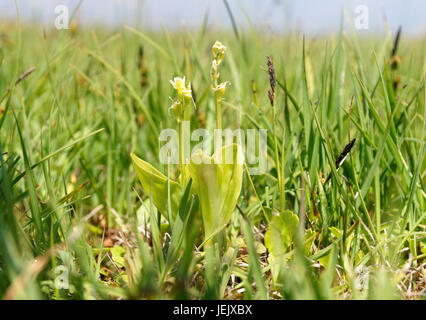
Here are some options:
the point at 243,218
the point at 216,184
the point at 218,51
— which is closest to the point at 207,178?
the point at 216,184

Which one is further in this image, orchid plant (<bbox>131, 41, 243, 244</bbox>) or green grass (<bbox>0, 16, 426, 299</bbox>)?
orchid plant (<bbox>131, 41, 243, 244</bbox>)

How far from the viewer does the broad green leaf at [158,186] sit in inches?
40.4

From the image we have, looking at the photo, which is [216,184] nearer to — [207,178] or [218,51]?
[207,178]

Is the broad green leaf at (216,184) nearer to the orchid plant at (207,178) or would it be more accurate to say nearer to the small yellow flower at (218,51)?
the orchid plant at (207,178)

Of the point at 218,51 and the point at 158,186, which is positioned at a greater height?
the point at 218,51

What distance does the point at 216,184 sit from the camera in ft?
3.28

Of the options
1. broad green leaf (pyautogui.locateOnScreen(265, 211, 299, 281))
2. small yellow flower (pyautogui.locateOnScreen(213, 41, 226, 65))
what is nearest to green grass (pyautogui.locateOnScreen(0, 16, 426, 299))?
broad green leaf (pyautogui.locateOnScreen(265, 211, 299, 281))

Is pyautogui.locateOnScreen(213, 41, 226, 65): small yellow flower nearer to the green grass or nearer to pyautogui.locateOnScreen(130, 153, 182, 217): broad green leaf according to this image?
the green grass

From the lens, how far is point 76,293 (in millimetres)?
785

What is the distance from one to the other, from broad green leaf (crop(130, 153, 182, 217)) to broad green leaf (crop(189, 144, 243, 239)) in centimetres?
6

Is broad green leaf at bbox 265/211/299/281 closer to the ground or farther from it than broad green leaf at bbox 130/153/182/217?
closer to the ground

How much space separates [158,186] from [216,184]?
6.5 inches

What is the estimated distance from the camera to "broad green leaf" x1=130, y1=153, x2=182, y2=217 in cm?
103

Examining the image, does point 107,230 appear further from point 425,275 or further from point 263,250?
point 425,275
